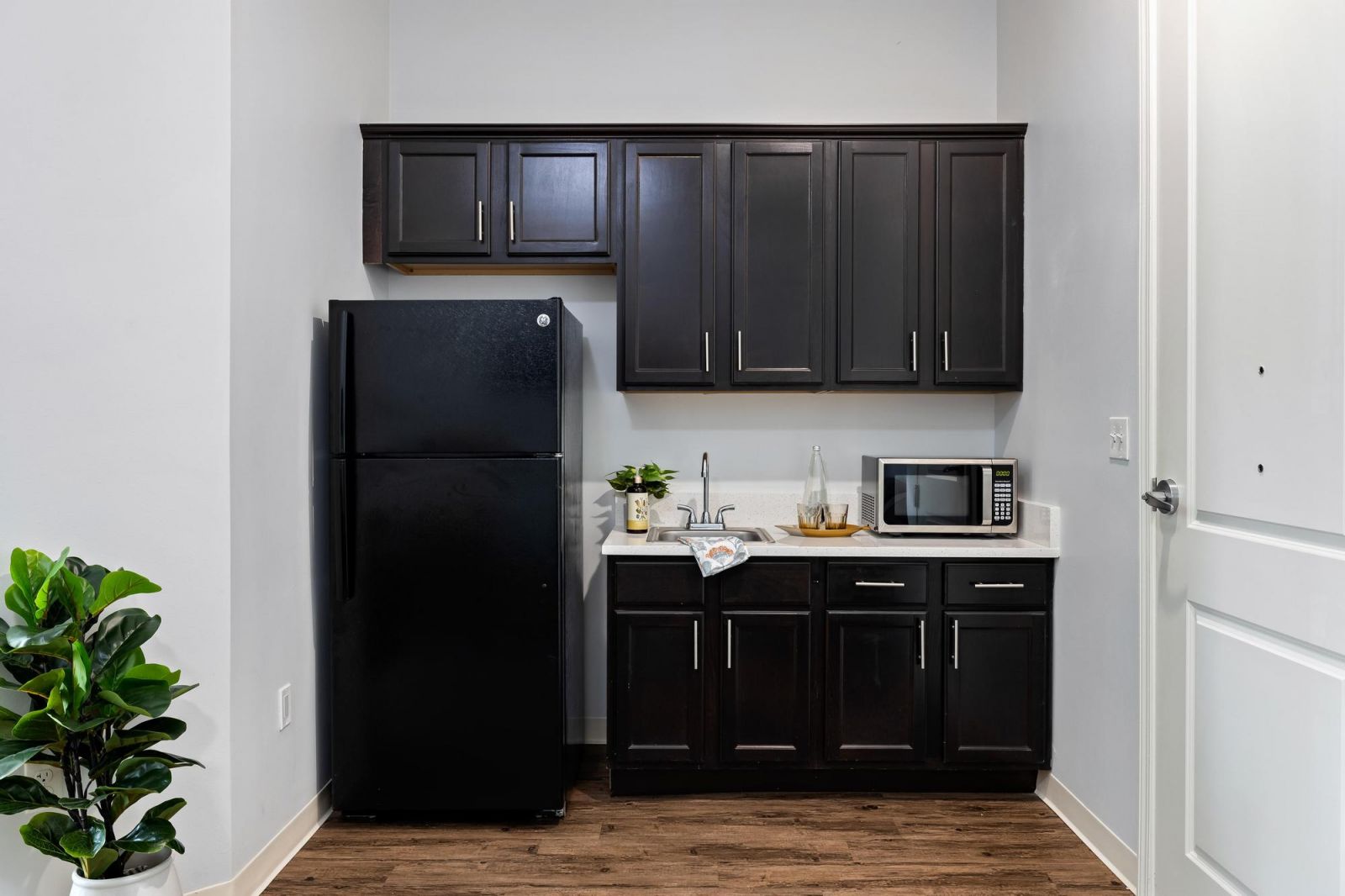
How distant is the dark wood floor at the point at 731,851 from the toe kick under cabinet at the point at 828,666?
141mm

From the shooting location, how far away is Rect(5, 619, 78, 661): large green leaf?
1.65 metres

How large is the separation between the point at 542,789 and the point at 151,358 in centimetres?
166

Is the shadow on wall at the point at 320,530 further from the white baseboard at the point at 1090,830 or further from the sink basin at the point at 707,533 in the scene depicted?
the white baseboard at the point at 1090,830

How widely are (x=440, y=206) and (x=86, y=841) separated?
2146mm

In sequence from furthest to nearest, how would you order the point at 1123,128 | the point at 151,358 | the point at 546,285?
the point at 546,285, the point at 1123,128, the point at 151,358

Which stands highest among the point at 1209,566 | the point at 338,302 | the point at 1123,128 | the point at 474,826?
the point at 1123,128

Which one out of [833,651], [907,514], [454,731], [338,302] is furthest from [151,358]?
[907,514]

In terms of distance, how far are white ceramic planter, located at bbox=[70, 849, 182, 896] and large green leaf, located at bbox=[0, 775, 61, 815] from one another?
18cm

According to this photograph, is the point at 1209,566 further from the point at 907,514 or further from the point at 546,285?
the point at 546,285

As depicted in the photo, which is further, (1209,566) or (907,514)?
(907,514)

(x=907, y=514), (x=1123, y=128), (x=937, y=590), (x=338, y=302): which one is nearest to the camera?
(x=1123, y=128)

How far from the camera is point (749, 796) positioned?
2.80 meters

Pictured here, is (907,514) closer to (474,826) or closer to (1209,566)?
(1209,566)

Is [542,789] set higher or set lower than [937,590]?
lower
